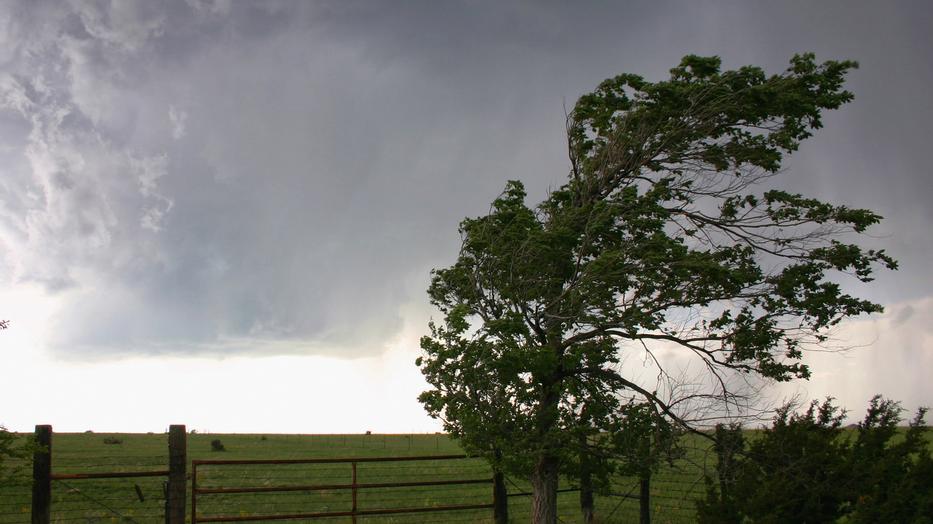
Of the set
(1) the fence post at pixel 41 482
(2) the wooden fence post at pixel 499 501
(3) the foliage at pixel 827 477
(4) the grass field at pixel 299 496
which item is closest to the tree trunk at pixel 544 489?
(4) the grass field at pixel 299 496

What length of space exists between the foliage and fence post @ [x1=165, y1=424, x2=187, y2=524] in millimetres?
10911

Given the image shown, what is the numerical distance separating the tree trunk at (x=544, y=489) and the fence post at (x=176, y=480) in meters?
8.14

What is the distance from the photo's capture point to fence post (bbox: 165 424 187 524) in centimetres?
1569

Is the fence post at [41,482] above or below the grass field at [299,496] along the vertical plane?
above

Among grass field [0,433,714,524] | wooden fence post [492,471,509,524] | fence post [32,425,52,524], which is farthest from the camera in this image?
grass field [0,433,714,524]

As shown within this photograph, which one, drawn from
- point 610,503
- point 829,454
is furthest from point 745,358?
point 610,503

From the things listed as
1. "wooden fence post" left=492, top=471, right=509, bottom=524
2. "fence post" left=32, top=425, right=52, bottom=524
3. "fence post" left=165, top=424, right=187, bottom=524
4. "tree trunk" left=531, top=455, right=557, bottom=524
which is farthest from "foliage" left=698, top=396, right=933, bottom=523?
"fence post" left=32, top=425, right=52, bottom=524

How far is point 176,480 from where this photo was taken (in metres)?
15.7

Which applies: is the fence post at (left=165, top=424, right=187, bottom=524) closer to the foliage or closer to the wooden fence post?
the wooden fence post

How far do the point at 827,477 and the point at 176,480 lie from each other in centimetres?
1333

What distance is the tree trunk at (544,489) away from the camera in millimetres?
17953

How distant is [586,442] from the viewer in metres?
17.6

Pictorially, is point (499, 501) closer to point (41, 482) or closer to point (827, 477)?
point (827, 477)

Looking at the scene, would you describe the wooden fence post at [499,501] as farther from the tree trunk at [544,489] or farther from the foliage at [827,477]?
Result: the foliage at [827,477]
